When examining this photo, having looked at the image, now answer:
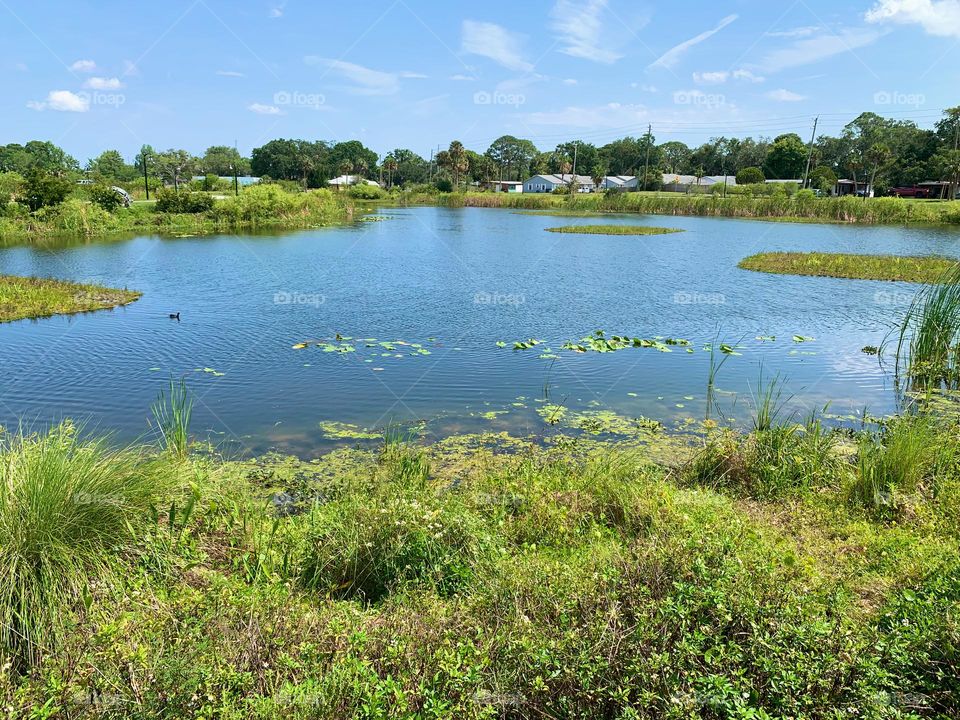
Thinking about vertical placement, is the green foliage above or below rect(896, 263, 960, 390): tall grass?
above

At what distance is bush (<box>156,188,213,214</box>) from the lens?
4981 centimetres

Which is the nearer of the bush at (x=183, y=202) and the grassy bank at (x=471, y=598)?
the grassy bank at (x=471, y=598)

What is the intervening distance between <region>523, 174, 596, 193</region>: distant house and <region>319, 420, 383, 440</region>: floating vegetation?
11565 centimetres

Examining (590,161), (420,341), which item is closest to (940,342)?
(420,341)

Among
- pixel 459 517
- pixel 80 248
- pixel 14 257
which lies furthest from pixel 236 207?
pixel 459 517

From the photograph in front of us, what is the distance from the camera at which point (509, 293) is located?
2431cm

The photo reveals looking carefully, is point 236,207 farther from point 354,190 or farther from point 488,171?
point 488,171

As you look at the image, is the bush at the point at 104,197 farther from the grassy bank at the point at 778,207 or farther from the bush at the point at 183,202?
the grassy bank at the point at 778,207

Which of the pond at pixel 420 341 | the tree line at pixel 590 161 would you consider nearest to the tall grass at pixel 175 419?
A: the pond at pixel 420 341

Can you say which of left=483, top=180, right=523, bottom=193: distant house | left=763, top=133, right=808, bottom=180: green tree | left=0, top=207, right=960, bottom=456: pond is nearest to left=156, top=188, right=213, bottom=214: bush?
left=0, top=207, right=960, bottom=456: pond

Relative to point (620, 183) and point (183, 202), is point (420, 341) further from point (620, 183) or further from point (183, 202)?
point (620, 183)

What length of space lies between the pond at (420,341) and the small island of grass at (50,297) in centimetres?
90

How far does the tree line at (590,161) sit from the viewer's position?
83938mm

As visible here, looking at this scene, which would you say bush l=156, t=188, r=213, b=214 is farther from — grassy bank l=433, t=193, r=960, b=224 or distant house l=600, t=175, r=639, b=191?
distant house l=600, t=175, r=639, b=191
